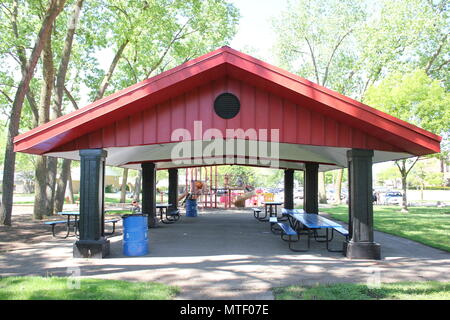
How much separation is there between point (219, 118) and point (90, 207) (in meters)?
3.56

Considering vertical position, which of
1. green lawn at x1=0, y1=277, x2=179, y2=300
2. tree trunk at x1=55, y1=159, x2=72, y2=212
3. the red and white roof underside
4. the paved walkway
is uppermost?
the red and white roof underside

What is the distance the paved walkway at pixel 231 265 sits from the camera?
6.29m

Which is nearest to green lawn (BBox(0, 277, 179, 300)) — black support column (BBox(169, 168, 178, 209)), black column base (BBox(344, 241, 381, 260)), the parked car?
black column base (BBox(344, 241, 381, 260))

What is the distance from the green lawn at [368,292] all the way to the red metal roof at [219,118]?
300 cm

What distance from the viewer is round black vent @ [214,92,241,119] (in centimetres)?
828

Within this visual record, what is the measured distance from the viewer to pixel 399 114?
2184 cm

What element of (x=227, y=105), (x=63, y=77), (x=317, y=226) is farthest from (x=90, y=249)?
(x=63, y=77)

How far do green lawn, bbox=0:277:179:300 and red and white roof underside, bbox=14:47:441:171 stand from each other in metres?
3.12

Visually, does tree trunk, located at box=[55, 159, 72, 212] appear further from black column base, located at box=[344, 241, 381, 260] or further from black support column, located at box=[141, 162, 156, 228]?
black column base, located at box=[344, 241, 381, 260]

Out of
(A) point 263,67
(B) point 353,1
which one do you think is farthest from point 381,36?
(A) point 263,67

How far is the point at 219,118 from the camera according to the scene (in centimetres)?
822
